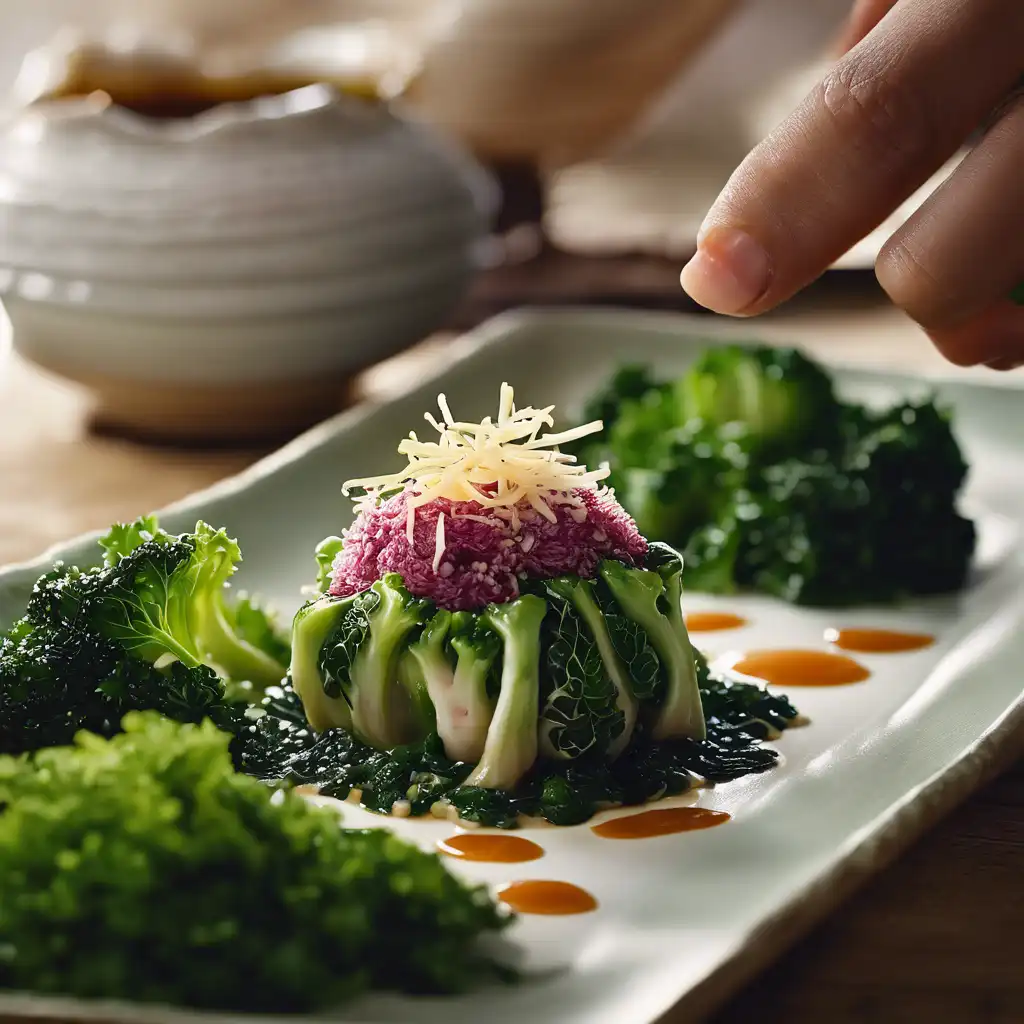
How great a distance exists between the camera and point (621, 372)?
14.3 feet

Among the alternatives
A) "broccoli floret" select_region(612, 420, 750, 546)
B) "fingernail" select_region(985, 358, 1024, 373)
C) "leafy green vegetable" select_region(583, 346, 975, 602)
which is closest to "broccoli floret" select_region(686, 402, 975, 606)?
"leafy green vegetable" select_region(583, 346, 975, 602)

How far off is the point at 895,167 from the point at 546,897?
135cm

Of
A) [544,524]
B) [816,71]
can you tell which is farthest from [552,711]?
[816,71]

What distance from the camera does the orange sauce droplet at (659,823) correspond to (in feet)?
8.12

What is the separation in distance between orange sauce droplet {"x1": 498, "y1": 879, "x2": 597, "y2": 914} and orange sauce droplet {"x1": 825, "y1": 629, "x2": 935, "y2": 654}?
1.23 m

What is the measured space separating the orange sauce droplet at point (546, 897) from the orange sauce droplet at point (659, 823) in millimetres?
187

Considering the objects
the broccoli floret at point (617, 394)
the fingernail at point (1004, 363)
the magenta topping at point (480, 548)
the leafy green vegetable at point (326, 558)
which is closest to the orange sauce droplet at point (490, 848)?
the magenta topping at point (480, 548)

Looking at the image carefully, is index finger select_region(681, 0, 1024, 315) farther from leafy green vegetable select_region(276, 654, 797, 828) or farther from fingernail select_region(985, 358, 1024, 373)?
fingernail select_region(985, 358, 1024, 373)

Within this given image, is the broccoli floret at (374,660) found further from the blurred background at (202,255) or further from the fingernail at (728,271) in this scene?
the blurred background at (202,255)

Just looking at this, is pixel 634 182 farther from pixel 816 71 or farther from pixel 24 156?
pixel 24 156

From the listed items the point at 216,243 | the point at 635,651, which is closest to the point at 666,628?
the point at 635,651

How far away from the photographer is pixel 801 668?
10.6 feet

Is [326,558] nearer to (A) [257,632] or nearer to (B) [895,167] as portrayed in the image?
(A) [257,632]

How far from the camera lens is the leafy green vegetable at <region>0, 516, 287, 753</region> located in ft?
8.48
